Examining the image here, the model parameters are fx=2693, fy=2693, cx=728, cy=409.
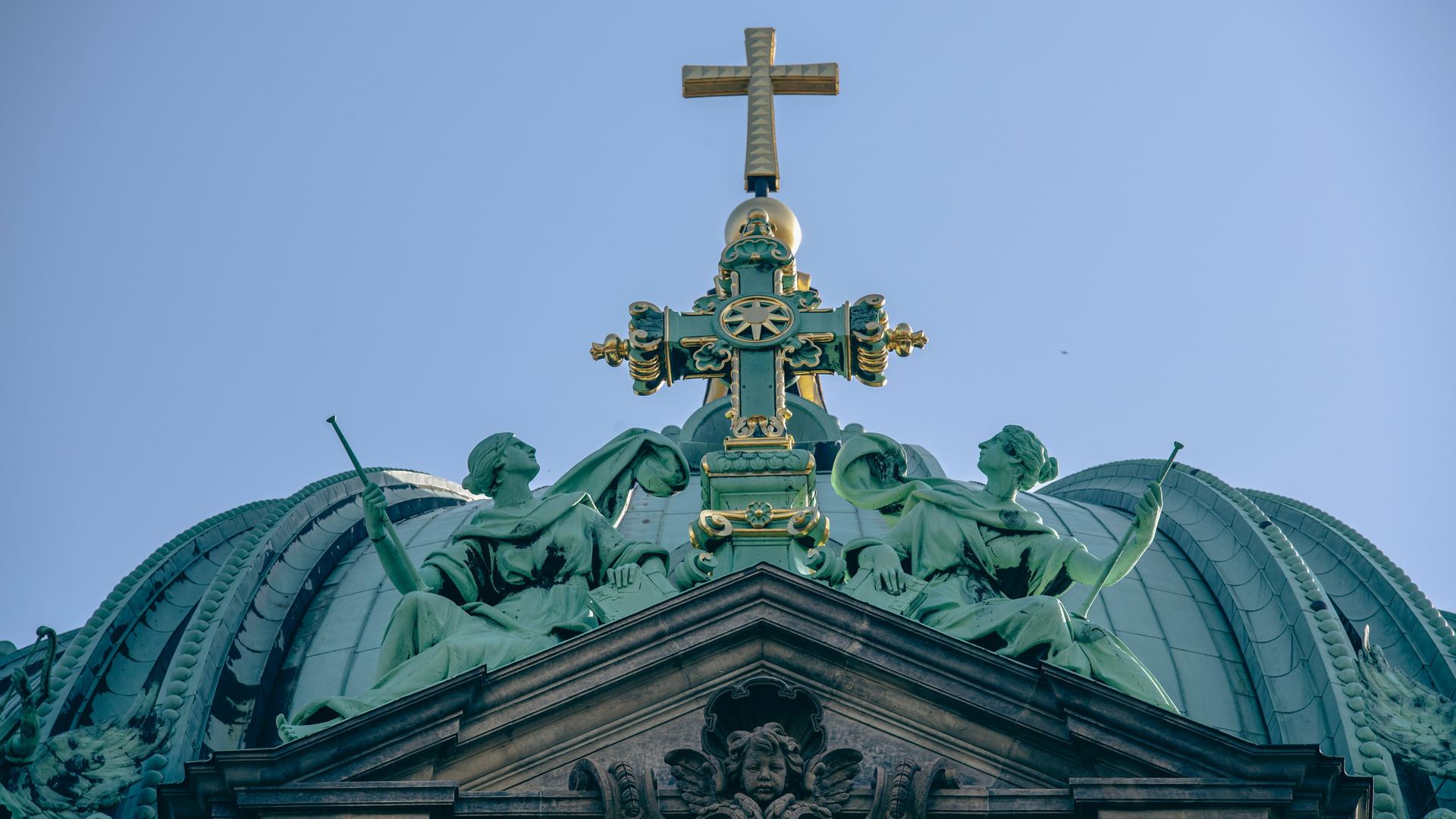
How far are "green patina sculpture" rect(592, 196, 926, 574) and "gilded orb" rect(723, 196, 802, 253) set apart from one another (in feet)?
24.1

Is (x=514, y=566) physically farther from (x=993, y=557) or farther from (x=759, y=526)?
(x=993, y=557)

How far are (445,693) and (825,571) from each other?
3.53 m

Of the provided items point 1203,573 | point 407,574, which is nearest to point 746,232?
point 407,574

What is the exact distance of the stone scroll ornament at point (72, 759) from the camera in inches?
824

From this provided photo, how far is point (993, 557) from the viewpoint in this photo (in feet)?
68.7

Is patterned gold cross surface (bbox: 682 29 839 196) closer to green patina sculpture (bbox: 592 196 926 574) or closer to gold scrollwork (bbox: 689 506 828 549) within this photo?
green patina sculpture (bbox: 592 196 926 574)

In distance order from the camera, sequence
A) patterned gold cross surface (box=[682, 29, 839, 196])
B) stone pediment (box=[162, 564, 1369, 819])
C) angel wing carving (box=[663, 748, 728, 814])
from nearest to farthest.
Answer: stone pediment (box=[162, 564, 1369, 819]) < angel wing carving (box=[663, 748, 728, 814]) < patterned gold cross surface (box=[682, 29, 839, 196])

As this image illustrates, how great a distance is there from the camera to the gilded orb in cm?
3098

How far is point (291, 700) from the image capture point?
25828 millimetres

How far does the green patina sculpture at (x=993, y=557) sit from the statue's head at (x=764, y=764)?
75.2 inches

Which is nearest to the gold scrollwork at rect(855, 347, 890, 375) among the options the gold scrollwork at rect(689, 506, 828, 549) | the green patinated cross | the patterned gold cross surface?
the green patinated cross

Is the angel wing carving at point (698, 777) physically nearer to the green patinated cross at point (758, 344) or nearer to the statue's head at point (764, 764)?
the statue's head at point (764, 764)

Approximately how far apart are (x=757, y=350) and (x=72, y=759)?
6737mm

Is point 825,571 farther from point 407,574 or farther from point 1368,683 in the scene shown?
point 1368,683
